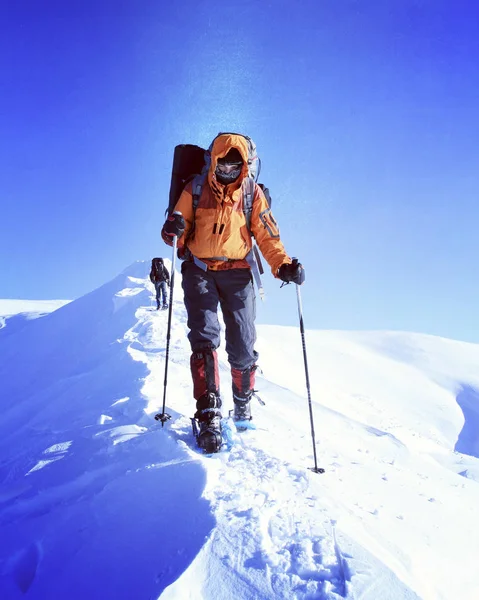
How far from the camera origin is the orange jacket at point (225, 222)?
354cm

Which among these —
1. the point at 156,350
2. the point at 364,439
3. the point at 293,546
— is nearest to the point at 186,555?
the point at 293,546

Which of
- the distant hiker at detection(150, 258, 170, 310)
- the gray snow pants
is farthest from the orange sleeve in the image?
the distant hiker at detection(150, 258, 170, 310)

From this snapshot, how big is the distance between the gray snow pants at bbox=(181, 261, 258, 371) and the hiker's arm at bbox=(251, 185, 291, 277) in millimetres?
291

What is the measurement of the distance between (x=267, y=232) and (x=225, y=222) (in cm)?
48

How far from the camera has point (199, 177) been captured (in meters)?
3.68

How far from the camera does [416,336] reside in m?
23.9

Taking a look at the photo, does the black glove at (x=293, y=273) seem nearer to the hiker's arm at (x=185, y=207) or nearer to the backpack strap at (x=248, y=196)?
the backpack strap at (x=248, y=196)

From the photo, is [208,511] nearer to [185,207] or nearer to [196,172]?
[185,207]

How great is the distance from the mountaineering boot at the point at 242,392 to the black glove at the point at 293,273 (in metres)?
1.01

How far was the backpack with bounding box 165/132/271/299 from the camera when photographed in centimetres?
366

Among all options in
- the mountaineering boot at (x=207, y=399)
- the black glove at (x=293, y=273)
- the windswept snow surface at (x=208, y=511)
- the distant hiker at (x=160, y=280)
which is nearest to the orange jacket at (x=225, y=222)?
the black glove at (x=293, y=273)

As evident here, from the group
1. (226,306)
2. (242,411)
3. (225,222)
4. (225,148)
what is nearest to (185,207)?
(225,222)

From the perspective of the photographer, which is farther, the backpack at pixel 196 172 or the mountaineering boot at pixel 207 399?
the backpack at pixel 196 172

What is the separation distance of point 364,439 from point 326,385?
7458mm
